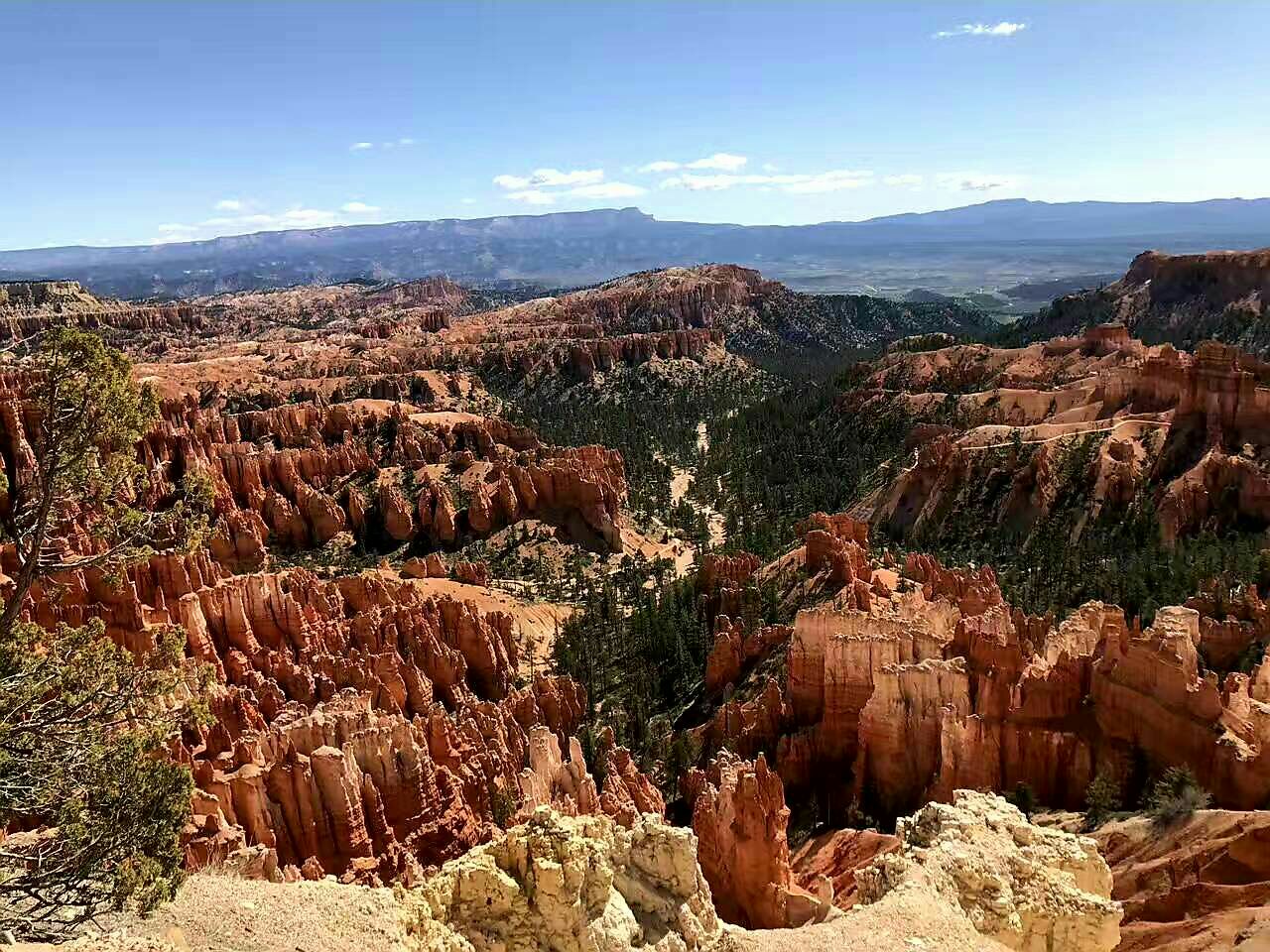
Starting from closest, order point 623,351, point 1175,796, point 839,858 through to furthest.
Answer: point 1175,796
point 839,858
point 623,351

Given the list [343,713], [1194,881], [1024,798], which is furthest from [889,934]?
[343,713]

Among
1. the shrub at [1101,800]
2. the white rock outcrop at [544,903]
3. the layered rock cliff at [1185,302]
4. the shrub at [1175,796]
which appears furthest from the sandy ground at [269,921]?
the layered rock cliff at [1185,302]

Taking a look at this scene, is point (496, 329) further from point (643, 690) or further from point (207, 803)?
point (207, 803)

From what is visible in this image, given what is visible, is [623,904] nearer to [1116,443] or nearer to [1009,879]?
Answer: [1009,879]

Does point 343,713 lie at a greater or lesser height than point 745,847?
greater

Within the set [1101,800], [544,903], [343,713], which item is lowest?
[1101,800]
